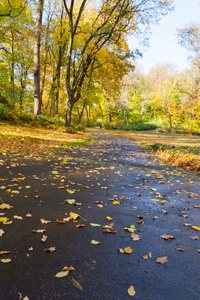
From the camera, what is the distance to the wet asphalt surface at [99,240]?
4.81ft

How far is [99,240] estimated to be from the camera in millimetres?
2088

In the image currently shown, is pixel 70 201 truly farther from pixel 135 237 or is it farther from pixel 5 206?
pixel 135 237

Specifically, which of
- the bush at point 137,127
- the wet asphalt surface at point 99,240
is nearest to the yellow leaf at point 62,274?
the wet asphalt surface at point 99,240

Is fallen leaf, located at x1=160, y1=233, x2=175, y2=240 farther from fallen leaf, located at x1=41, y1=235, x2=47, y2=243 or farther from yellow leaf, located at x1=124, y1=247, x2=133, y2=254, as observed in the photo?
fallen leaf, located at x1=41, y1=235, x2=47, y2=243

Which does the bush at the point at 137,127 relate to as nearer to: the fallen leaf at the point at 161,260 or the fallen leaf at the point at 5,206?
the fallen leaf at the point at 5,206

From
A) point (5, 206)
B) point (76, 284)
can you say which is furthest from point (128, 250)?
point (5, 206)

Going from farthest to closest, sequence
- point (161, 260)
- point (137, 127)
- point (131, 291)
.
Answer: point (137, 127), point (161, 260), point (131, 291)

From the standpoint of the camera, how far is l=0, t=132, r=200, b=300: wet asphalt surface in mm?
1465

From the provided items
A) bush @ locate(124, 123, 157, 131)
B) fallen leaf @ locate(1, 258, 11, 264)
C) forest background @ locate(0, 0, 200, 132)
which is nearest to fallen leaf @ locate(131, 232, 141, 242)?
fallen leaf @ locate(1, 258, 11, 264)

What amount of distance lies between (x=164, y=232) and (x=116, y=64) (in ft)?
51.9

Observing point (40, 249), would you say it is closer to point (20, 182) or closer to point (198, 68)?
point (20, 182)

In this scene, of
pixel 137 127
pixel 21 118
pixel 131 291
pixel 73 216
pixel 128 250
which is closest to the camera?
pixel 131 291

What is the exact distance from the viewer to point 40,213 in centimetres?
256

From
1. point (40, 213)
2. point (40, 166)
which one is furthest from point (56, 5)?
point (40, 213)
